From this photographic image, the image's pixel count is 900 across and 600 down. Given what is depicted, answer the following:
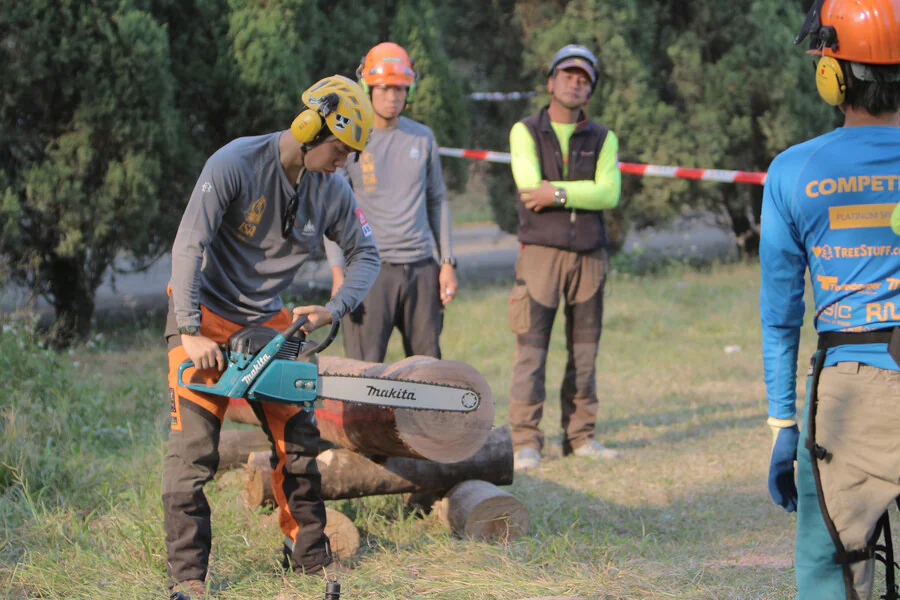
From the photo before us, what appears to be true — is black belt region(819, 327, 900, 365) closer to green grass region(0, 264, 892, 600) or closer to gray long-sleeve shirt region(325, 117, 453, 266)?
green grass region(0, 264, 892, 600)

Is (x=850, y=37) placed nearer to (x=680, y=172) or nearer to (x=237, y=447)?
(x=237, y=447)

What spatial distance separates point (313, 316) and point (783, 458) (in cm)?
182

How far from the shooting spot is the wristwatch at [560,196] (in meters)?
5.76

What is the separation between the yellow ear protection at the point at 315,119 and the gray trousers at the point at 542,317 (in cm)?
264

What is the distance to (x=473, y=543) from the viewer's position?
4188 millimetres

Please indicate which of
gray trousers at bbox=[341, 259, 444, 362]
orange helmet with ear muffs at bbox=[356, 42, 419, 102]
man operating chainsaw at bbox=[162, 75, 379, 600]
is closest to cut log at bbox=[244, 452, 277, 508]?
man operating chainsaw at bbox=[162, 75, 379, 600]

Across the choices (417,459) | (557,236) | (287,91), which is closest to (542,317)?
(557,236)

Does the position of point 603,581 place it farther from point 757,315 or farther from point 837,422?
point 757,315

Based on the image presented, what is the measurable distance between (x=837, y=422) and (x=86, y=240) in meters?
7.59

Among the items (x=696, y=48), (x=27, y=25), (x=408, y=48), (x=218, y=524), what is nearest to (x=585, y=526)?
(x=218, y=524)

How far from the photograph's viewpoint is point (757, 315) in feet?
34.2

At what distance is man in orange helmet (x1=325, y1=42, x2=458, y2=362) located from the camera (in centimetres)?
538

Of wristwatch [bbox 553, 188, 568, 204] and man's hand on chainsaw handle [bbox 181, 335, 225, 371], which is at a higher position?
wristwatch [bbox 553, 188, 568, 204]

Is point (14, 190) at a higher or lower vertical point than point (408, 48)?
lower
